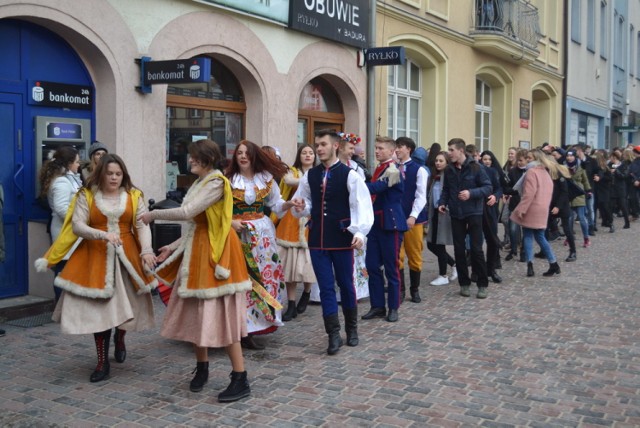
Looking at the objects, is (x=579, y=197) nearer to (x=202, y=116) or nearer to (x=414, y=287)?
(x=414, y=287)

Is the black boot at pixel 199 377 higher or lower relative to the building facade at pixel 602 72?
lower

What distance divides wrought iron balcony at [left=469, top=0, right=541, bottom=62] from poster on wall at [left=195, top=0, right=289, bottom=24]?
7467mm

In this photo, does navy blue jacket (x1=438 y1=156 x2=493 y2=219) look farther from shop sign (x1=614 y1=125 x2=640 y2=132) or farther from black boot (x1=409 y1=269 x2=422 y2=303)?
shop sign (x1=614 y1=125 x2=640 y2=132)

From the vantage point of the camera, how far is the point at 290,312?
25.5 feet

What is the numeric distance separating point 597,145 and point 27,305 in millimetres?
26001

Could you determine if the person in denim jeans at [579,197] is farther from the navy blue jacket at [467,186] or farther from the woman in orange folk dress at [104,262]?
the woman in orange folk dress at [104,262]

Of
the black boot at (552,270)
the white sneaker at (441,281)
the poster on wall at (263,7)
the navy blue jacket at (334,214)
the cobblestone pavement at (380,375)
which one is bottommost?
the cobblestone pavement at (380,375)

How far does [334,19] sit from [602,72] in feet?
64.7

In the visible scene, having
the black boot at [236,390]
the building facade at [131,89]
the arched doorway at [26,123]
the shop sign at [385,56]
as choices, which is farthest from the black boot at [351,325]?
the shop sign at [385,56]

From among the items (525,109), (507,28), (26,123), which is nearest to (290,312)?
(26,123)

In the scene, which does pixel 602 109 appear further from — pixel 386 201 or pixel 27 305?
pixel 27 305

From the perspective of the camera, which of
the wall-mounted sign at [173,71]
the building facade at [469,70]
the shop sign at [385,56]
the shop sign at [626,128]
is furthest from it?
the shop sign at [626,128]

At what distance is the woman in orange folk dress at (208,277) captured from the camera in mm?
5128

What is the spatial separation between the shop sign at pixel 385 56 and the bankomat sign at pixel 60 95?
5.60m
